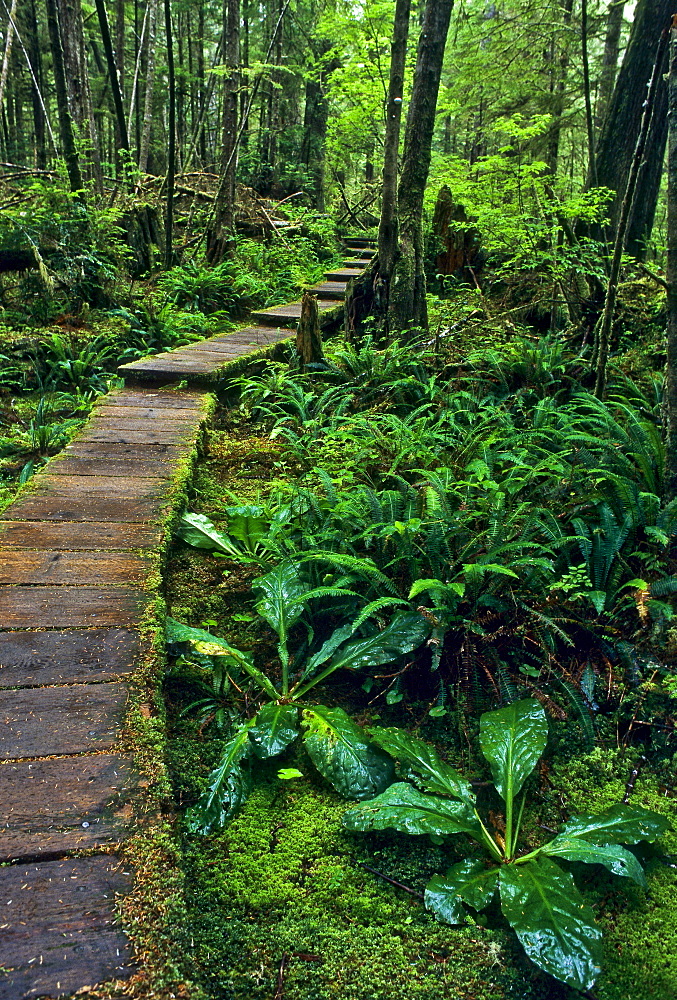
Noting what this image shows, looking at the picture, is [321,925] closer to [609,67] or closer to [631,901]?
[631,901]

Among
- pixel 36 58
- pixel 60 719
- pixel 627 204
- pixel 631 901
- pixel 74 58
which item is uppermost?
pixel 36 58

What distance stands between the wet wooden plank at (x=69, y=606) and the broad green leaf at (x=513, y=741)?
1491mm

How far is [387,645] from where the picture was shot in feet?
9.12

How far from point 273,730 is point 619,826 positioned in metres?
1.26

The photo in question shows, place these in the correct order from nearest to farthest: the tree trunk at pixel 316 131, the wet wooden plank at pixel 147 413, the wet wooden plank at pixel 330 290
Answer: the wet wooden plank at pixel 147 413 < the wet wooden plank at pixel 330 290 < the tree trunk at pixel 316 131

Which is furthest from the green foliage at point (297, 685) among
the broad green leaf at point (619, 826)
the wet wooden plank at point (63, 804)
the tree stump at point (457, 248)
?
the tree stump at point (457, 248)

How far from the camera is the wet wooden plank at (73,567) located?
9.33 feet

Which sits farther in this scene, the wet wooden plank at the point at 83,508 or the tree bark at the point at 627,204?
the tree bark at the point at 627,204

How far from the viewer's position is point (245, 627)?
3203 millimetres

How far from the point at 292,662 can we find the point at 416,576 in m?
0.70

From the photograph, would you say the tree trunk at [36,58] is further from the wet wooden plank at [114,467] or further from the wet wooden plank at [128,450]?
the wet wooden plank at [114,467]

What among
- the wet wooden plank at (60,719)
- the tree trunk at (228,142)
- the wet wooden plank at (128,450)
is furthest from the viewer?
the tree trunk at (228,142)

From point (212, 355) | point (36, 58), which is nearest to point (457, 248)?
point (212, 355)

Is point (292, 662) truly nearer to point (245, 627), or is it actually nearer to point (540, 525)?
point (245, 627)
